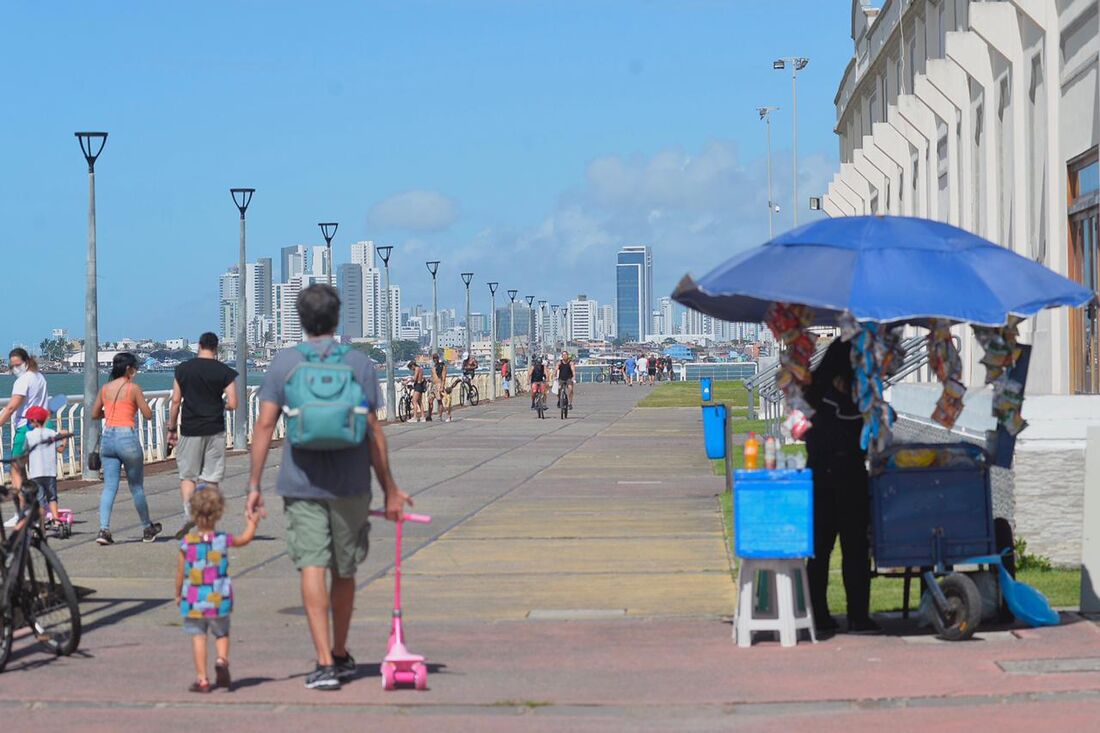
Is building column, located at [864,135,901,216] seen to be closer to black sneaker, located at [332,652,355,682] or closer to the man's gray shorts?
the man's gray shorts

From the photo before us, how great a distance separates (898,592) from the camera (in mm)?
12000

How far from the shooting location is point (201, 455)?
1538cm

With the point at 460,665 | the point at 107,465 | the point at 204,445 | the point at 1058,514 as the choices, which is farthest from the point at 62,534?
the point at 1058,514

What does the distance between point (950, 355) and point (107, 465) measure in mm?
8566

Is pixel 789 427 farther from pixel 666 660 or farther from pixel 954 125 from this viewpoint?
pixel 954 125

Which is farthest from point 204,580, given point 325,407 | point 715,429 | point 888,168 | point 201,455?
point 888,168

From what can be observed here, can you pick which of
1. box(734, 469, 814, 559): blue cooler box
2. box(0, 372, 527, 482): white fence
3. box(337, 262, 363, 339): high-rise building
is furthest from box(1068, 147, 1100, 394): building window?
box(337, 262, 363, 339): high-rise building

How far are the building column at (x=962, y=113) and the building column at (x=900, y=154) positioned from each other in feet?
21.7

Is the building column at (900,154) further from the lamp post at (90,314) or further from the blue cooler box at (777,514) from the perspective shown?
the blue cooler box at (777,514)

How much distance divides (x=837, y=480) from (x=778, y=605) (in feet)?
2.76

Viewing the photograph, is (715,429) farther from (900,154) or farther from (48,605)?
(900,154)

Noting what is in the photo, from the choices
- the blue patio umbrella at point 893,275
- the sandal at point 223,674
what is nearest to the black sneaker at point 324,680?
the sandal at point 223,674

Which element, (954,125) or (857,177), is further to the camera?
(857,177)

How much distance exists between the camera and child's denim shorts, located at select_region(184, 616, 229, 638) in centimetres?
852
